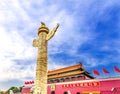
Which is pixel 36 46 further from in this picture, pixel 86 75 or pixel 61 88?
pixel 86 75

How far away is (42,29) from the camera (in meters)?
10.7

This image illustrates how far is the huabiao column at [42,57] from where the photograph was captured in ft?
31.1

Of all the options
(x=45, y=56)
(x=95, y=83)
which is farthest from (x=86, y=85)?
(x=45, y=56)

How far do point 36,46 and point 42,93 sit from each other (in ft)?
9.83

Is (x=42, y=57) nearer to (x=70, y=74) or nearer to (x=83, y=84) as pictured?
(x=83, y=84)

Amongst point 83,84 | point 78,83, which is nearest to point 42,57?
point 83,84

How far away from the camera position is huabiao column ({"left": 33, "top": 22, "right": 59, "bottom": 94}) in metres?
9.48

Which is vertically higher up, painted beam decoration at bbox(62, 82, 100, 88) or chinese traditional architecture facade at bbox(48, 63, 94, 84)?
chinese traditional architecture facade at bbox(48, 63, 94, 84)

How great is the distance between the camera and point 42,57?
10.2 metres

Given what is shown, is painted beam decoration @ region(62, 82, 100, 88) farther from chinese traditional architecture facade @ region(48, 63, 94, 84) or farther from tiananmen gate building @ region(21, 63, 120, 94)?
chinese traditional architecture facade @ region(48, 63, 94, 84)

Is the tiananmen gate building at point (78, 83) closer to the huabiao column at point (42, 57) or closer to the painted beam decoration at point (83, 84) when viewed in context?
the painted beam decoration at point (83, 84)

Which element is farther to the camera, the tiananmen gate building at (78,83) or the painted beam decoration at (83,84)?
the painted beam decoration at (83,84)

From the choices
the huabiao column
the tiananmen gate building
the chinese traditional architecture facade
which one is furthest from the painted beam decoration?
the huabiao column

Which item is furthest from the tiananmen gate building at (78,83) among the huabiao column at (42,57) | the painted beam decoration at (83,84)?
the huabiao column at (42,57)
